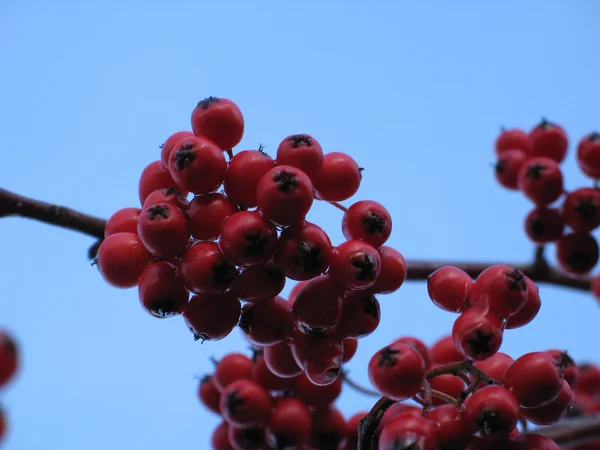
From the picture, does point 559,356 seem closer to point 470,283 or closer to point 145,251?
point 470,283

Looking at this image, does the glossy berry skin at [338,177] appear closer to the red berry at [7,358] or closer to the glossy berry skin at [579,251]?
the red berry at [7,358]

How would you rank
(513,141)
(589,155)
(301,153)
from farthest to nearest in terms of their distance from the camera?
(513,141), (589,155), (301,153)

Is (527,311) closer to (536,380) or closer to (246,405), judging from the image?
(536,380)

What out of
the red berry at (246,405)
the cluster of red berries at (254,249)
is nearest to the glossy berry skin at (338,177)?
the cluster of red berries at (254,249)

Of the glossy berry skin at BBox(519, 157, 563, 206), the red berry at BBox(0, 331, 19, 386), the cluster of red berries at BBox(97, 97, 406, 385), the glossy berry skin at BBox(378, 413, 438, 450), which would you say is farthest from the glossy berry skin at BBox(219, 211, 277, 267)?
the glossy berry skin at BBox(519, 157, 563, 206)

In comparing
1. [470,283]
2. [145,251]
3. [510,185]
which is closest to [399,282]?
[470,283]

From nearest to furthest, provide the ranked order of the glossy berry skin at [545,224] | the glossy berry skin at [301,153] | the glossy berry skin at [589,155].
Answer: the glossy berry skin at [301,153]
the glossy berry skin at [545,224]
the glossy berry skin at [589,155]

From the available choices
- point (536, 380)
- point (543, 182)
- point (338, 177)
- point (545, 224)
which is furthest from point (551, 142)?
point (536, 380)
